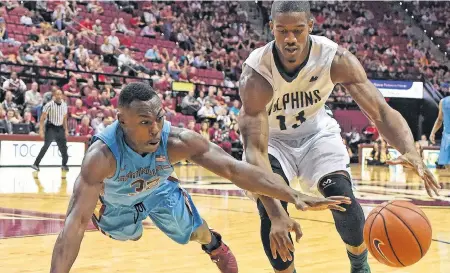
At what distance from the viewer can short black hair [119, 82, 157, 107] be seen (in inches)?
132

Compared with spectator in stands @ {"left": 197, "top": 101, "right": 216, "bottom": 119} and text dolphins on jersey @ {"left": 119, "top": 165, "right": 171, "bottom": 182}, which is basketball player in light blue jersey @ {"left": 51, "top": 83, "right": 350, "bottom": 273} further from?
spectator in stands @ {"left": 197, "top": 101, "right": 216, "bottom": 119}

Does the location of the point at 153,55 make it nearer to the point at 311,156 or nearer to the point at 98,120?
the point at 98,120

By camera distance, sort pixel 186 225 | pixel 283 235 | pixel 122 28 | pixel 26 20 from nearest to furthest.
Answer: pixel 283 235 < pixel 186 225 < pixel 26 20 < pixel 122 28

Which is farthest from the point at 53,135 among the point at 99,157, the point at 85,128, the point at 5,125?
the point at 99,157

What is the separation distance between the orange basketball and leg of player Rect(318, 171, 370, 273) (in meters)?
0.16

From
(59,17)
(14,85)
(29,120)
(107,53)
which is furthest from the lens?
(107,53)

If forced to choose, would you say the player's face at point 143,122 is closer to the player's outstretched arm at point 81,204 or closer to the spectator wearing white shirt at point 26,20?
the player's outstretched arm at point 81,204

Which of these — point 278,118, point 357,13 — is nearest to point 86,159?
point 278,118

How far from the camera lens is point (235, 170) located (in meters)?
3.48

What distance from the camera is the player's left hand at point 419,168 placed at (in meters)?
3.43

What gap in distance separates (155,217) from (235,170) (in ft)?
2.85

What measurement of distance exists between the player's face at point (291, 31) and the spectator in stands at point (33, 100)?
11565 millimetres

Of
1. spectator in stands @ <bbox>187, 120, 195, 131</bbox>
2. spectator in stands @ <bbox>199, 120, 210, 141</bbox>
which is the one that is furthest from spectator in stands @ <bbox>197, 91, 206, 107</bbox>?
spectator in stands @ <bbox>187, 120, 195, 131</bbox>

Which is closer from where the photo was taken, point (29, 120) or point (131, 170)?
point (131, 170)
